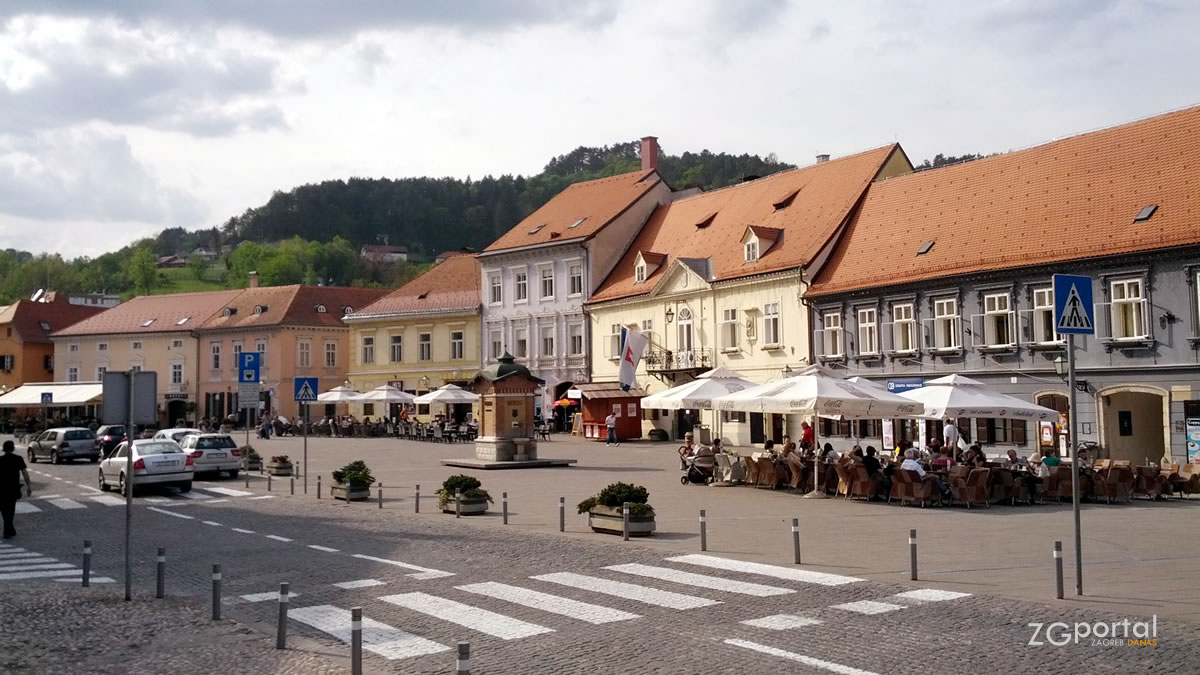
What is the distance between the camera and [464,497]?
73.3ft

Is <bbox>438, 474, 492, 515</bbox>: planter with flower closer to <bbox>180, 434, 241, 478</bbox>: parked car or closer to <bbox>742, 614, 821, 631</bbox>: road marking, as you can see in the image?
<bbox>742, 614, 821, 631</bbox>: road marking

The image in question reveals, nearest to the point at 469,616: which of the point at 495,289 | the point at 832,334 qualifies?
the point at 832,334

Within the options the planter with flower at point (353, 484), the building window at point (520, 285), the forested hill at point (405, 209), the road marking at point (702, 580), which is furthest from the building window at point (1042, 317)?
the forested hill at point (405, 209)

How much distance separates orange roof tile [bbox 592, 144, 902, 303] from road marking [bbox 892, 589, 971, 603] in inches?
1241

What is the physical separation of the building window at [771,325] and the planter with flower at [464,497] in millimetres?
24241

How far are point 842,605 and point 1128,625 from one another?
281 centimetres

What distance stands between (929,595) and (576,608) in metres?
3.97

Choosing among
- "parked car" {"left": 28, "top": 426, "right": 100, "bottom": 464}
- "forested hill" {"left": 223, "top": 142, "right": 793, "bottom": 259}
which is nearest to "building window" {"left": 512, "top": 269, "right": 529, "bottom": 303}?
"parked car" {"left": 28, "top": 426, "right": 100, "bottom": 464}

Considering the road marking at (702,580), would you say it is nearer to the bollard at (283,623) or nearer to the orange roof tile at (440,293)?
the bollard at (283,623)

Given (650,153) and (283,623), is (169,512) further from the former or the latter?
(650,153)

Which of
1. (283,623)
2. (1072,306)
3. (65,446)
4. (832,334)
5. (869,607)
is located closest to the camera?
(283,623)

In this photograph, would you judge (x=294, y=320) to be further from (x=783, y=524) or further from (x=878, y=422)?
(x=783, y=524)

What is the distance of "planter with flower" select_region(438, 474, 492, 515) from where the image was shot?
73.3 feet

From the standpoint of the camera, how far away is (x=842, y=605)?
39.4 ft
